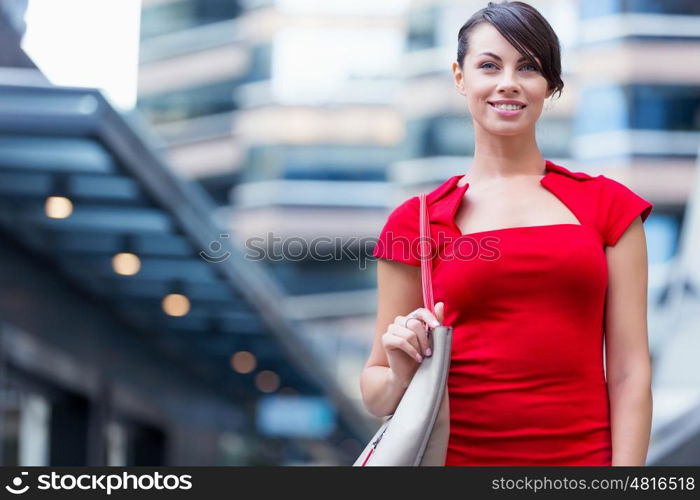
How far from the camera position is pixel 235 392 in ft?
66.0

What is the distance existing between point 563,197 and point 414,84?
37.4 m

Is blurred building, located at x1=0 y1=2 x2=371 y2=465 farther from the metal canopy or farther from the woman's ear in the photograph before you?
the woman's ear

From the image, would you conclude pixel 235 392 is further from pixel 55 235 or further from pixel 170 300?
pixel 55 235

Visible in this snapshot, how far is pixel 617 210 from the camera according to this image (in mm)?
2127

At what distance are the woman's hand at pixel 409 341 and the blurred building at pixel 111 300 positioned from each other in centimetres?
449

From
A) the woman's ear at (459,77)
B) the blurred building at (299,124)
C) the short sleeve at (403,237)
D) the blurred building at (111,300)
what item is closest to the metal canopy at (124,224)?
the blurred building at (111,300)

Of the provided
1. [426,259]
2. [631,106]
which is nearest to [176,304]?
[426,259]

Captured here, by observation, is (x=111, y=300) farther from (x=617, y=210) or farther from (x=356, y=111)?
(x=356, y=111)

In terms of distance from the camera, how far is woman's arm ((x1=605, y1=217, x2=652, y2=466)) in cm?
206

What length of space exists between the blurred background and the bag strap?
1.37 feet

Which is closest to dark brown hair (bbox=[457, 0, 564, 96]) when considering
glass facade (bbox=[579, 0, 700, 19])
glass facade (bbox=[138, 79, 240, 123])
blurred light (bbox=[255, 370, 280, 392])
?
blurred light (bbox=[255, 370, 280, 392])

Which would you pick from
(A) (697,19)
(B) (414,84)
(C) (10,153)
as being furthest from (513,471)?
(B) (414,84)

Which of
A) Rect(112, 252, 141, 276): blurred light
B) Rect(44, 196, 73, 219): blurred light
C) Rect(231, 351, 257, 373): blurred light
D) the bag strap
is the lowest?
the bag strap

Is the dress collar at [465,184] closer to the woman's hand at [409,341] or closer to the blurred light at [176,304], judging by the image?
the woman's hand at [409,341]
